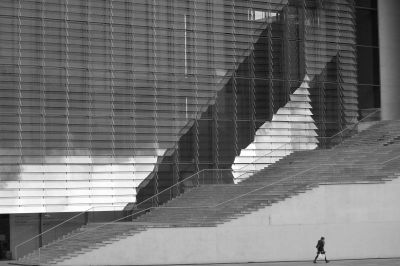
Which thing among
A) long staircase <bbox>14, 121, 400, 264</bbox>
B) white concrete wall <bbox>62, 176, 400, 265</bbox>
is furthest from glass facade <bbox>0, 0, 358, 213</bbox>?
white concrete wall <bbox>62, 176, 400, 265</bbox>

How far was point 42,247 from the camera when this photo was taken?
39031 millimetres

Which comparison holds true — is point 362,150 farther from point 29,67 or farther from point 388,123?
point 29,67

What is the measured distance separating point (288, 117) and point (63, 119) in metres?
11.2

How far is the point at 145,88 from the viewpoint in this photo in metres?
43.0

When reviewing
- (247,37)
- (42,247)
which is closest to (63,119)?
(42,247)

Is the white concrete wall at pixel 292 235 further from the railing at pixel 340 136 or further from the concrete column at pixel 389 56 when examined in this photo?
the concrete column at pixel 389 56

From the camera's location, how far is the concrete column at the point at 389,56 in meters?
50.4

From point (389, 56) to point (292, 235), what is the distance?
581 inches

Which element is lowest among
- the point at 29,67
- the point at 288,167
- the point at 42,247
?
the point at 42,247

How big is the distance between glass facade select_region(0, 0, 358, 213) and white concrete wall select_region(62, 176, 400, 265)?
5.24 meters

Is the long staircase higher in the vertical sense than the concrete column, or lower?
lower

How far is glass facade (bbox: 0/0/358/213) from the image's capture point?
1588 inches

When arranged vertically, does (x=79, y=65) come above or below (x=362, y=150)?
above

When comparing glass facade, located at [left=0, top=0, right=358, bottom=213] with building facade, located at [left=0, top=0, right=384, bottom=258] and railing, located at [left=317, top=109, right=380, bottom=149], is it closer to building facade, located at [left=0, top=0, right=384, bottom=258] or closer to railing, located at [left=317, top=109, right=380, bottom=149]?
building facade, located at [left=0, top=0, right=384, bottom=258]
